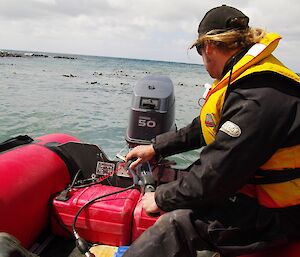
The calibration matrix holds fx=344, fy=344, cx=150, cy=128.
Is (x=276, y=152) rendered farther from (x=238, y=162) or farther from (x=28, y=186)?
(x=28, y=186)

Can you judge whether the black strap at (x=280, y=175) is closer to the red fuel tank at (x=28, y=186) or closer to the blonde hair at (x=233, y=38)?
the blonde hair at (x=233, y=38)

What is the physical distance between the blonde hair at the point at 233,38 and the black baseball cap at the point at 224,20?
0.03m

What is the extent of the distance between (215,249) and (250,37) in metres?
1.24

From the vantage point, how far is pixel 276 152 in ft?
5.75

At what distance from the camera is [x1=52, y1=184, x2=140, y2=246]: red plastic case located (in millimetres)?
2854

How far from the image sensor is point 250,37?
1.96m

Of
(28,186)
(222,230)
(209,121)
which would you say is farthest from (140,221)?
(209,121)

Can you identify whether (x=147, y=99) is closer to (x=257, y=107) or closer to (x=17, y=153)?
(x=17, y=153)

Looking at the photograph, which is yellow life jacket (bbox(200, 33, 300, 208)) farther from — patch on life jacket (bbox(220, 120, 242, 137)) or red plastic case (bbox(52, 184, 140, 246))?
red plastic case (bbox(52, 184, 140, 246))

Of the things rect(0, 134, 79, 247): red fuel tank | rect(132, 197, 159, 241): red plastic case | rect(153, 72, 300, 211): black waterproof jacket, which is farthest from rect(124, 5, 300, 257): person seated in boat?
rect(0, 134, 79, 247): red fuel tank

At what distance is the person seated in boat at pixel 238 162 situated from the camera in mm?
1674

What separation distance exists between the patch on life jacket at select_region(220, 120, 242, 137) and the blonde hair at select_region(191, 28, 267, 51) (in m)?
0.49

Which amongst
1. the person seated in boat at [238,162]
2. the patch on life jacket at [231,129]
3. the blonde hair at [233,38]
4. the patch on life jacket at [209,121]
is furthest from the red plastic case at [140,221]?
the blonde hair at [233,38]

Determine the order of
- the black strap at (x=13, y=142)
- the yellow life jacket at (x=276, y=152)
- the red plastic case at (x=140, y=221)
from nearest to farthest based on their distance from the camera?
the yellow life jacket at (x=276, y=152) → the red plastic case at (x=140, y=221) → the black strap at (x=13, y=142)
